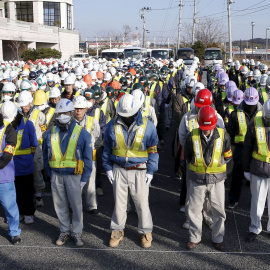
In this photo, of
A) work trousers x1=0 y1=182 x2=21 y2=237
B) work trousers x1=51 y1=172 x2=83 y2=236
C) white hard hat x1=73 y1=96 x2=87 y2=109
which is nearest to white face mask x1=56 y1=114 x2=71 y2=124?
work trousers x1=51 y1=172 x2=83 y2=236

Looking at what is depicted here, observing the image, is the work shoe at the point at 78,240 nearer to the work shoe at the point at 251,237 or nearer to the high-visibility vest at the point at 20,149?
the high-visibility vest at the point at 20,149

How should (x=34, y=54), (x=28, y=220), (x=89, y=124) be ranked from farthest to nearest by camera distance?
(x=34, y=54) < (x=89, y=124) < (x=28, y=220)

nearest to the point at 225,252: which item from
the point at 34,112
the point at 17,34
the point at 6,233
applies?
the point at 6,233

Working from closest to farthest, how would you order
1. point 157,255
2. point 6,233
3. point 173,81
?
point 157,255 → point 6,233 → point 173,81

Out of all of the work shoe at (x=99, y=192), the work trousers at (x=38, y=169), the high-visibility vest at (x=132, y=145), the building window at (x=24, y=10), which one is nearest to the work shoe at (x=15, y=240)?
the work trousers at (x=38, y=169)

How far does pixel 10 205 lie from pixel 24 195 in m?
0.79

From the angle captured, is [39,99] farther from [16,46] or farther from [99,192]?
[16,46]

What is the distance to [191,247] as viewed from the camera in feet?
17.4

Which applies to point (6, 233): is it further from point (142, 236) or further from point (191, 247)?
point (191, 247)

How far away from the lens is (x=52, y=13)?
209 ft

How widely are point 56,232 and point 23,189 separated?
912 millimetres

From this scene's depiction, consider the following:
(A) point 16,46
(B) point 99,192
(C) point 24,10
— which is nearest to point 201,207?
(B) point 99,192

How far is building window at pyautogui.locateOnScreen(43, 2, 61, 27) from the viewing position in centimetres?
6300

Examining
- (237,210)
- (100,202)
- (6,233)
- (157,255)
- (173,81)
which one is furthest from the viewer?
(173,81)
